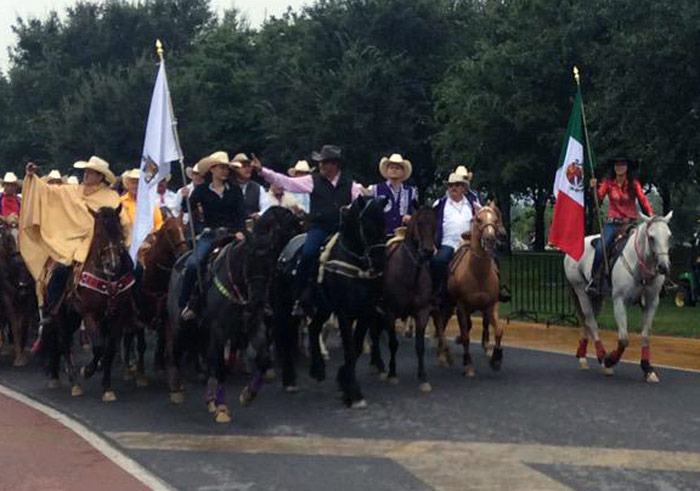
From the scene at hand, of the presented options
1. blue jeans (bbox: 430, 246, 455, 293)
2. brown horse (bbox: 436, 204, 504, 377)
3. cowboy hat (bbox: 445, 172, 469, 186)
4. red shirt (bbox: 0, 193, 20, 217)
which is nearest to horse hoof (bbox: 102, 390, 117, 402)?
blue jeans (bbox: 430, 246, 455, 293)

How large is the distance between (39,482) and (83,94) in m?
40.9

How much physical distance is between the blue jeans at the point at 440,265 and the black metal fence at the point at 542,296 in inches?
271

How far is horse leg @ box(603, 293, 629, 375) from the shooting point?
13.8m

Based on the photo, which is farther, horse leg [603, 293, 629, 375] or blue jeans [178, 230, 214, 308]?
horse leg [603, 293, 629, 375]

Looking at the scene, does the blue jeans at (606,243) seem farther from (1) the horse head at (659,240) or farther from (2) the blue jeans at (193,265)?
(2) the blue jeans at (193,265)

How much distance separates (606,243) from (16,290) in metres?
8.61

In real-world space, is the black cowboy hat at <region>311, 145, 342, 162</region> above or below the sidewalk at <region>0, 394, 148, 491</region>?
above

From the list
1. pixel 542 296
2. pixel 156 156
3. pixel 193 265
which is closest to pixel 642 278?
pixel 193 265

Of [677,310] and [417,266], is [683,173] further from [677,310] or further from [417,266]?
[417,266]

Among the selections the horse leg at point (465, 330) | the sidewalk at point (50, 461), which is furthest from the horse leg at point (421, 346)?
the sidewalk at point (50, 461)

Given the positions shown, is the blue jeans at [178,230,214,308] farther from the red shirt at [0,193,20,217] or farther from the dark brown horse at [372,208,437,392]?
the red shirt at [0,193,20,217]

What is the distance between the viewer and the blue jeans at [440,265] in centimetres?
1469

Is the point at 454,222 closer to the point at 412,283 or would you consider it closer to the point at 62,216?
the point at 412,283

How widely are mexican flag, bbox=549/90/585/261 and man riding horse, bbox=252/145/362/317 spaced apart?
137 inches
